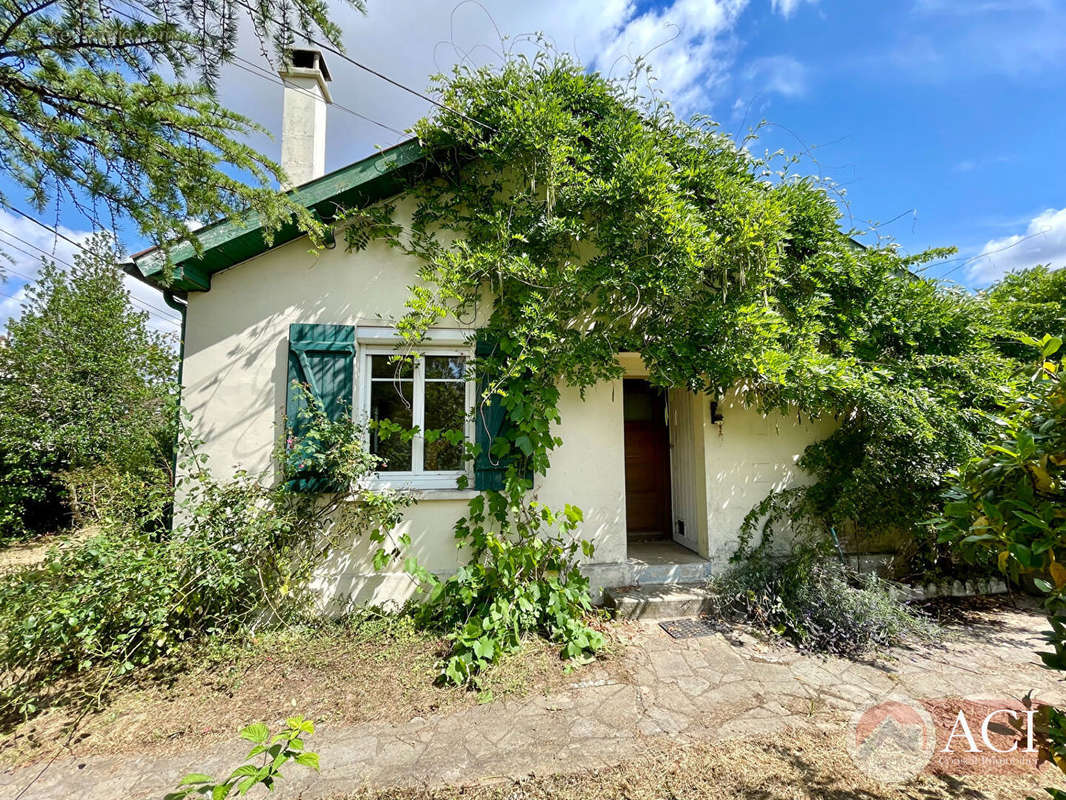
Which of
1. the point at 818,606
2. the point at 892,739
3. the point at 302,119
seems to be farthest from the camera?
the point at 302,119

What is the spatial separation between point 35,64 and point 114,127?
14.0 inches

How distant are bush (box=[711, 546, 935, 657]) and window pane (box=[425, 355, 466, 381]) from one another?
363 centimetres

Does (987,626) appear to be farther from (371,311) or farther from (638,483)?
(371,311)

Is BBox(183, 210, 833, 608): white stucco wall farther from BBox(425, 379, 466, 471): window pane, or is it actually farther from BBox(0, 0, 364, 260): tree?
BBox(0, 0, 364, 260): tree

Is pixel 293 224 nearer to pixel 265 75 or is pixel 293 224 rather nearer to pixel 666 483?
pixel 265 75

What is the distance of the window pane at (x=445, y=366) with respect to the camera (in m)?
4.60

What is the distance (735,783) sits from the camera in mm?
2277

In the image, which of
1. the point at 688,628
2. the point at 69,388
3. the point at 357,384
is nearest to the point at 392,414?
the point at 357,384

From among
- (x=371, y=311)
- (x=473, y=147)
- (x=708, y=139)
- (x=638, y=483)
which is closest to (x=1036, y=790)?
(x=638, y=483)

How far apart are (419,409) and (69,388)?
24.3ft

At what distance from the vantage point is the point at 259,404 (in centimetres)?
422

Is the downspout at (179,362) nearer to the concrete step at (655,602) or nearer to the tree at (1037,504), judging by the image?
the concrete step at (655,602)

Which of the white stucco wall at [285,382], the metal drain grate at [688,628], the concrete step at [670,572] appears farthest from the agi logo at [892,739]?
the white stucco wall at [285,382]

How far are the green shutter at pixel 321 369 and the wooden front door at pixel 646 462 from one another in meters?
3.85
